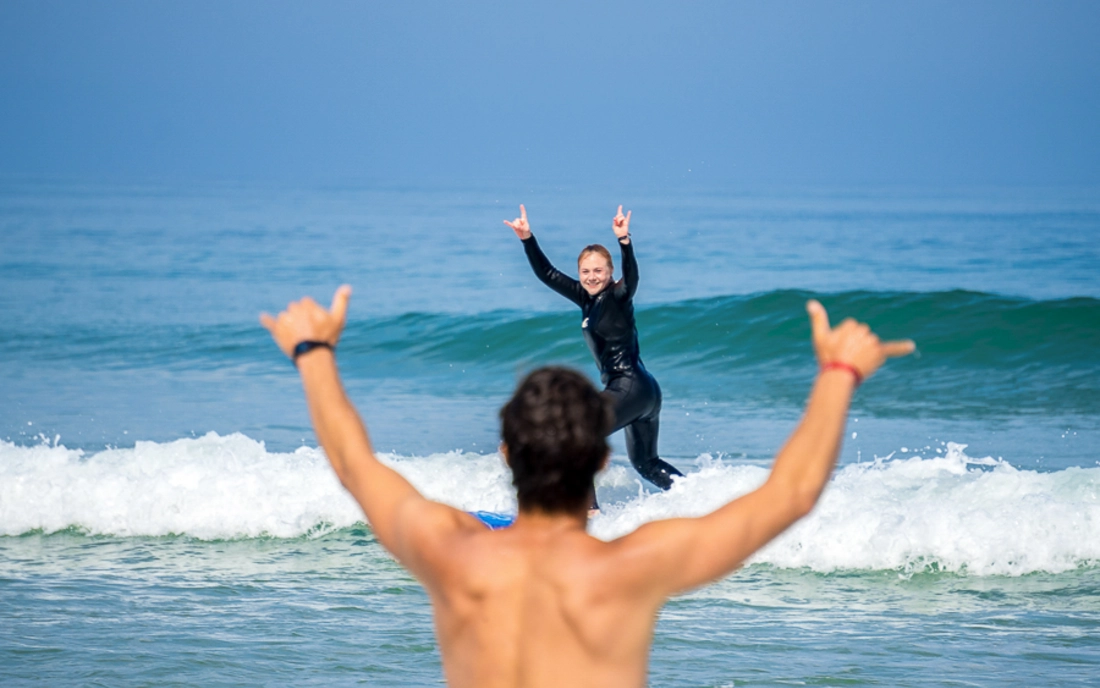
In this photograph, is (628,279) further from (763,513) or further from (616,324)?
(763,513)

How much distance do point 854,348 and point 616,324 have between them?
235 inches

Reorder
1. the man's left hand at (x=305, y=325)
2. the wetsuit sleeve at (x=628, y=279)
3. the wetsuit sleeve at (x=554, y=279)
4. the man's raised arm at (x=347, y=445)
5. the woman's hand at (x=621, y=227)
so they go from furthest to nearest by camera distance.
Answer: the wetsuit sleeve at (x=554, y=279) < the wetsuit sleeve at (x=628, y=279) < the woman's hand at (x=621, y=227) < the man's left hand at (x=305, y=325) < the man's raised arm at (x=347, y=445)

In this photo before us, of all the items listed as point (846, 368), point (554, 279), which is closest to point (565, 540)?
point (846, 368)

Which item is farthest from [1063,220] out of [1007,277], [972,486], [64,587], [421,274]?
[64,587]

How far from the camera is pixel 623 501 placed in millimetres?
9102

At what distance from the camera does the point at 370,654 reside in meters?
5.90

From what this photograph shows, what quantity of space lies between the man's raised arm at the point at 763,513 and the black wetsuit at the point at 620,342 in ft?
19.0

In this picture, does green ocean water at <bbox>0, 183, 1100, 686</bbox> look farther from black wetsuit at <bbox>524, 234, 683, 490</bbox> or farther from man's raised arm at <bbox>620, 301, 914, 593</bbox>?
black wetsuit at <bbox>524, 234, 683, 490</bbox>

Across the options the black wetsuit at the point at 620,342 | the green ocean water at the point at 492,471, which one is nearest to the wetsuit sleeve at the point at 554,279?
the black wetsuit at the point at 620,342

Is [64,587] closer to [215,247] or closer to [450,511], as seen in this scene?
[450,511]

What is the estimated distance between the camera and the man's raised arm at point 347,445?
2031 mm

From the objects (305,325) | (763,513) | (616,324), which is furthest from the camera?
(616,324)

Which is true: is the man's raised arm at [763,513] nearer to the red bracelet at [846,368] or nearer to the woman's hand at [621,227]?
the red bracelet at [846,368]

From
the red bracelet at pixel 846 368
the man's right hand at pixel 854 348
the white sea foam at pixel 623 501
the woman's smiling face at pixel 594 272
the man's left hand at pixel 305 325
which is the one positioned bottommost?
the red bracelet at pixel 846 368
